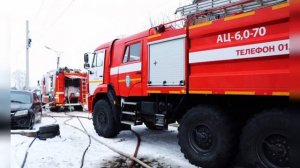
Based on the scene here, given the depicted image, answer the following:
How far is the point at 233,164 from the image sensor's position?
639 centimetres

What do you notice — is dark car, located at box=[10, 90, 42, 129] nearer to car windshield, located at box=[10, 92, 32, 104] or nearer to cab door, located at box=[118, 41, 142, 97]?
car windshield, located at box=[10, 92, 32, 104]

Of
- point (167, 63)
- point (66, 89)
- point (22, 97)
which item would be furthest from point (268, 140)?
point (66, 89)

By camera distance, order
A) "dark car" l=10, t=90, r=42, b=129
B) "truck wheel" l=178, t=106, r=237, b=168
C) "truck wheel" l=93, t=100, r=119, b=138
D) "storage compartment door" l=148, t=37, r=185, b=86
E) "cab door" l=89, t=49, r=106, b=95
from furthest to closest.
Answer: "dark car" l=10, t=90, r=42, b=129
"cab door" l=89, t=49, r=106, b=95
"truck wheel" l=93, t=100, r=119, b=138
"storage compartment door" l=148, t=37, r=185, b=86
"truck wheel" l=178, t=106, r=237, b=168

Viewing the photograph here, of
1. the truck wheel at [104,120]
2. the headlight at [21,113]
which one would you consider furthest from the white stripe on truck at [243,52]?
the headlight at [21,113]

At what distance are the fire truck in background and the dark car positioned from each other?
26.0ft

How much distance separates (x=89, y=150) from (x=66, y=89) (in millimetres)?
14302

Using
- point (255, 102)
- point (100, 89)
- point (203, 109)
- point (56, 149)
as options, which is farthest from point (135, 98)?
point (255, 102)

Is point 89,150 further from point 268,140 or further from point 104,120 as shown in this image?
point 268,140

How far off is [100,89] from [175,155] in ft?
12.5

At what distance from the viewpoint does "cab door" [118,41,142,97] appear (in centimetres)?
830

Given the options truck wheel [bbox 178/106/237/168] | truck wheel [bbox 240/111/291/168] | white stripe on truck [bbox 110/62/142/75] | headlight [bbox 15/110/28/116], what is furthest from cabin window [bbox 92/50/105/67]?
truck wheel [bbox 240/111/291/168]

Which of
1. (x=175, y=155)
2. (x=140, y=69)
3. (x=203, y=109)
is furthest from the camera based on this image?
(x=140, y=69)

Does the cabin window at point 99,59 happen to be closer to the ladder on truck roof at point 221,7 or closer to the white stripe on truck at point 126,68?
the white stripe on truck at point 126,68

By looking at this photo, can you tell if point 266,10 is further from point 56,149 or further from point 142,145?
point 56,149
